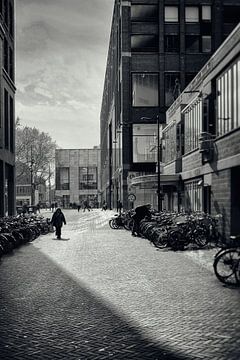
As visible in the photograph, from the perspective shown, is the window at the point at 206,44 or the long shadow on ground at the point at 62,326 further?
the window at the point at 206,44

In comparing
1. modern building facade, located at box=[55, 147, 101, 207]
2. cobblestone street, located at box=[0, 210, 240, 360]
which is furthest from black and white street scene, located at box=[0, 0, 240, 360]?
modern building facade, located at box=[55, 147, 101, 207]

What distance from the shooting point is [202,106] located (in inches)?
980

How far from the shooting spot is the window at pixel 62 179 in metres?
114

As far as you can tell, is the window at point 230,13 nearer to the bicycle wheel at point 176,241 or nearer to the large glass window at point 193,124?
the large glass window at point 193,124

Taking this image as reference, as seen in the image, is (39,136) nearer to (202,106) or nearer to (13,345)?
(202,106)

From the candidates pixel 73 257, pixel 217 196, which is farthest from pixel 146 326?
pixel 217 196

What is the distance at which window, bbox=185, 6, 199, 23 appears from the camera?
5288 cm

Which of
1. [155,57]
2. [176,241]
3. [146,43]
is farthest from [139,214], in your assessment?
[146,43]

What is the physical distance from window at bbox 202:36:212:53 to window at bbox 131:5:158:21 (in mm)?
5393

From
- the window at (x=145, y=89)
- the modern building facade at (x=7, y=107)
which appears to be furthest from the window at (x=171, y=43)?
the modern building facade at (x=7, y=107)

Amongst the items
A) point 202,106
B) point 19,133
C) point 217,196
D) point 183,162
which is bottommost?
point 217,196

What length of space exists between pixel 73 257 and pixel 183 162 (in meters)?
16.1

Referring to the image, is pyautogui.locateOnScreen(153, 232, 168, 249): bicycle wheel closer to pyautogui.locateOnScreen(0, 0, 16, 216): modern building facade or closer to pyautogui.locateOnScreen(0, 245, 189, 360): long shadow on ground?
pyautogui.locateOnScreen(0, 245, 189, 360): long shadow on ground

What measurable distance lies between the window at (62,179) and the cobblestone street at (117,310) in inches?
3910
